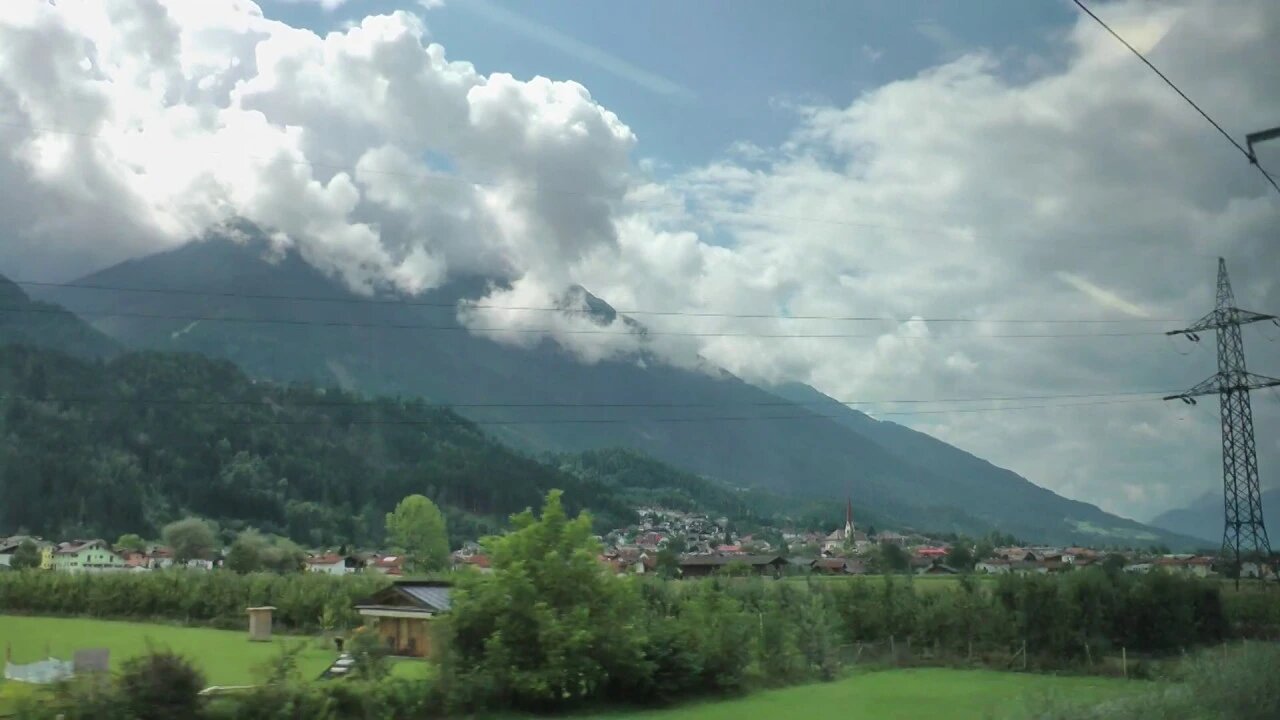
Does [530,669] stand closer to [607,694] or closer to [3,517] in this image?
[607,694]

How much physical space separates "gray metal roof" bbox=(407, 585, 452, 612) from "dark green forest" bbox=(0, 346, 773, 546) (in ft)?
126

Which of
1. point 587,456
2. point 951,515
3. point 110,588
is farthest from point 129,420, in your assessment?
point 951,515

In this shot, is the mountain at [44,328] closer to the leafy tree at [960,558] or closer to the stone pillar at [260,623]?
the stone pillar at [260,623]

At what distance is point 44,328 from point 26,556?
66.5 meters

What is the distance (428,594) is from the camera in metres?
38.9

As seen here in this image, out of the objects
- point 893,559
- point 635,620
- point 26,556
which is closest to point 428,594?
point 635,620

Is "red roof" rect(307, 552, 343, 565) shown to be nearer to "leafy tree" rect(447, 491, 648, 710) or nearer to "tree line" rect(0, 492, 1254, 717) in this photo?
"tree line" rect(0, 492, 1254, 717)

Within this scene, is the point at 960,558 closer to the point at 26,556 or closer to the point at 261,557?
the point at 261,557

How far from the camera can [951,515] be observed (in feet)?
445

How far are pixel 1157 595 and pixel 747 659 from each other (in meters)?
19.3

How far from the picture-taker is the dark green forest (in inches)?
3014

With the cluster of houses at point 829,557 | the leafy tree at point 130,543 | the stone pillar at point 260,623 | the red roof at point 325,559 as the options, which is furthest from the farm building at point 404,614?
the leafy tree at point 130,543

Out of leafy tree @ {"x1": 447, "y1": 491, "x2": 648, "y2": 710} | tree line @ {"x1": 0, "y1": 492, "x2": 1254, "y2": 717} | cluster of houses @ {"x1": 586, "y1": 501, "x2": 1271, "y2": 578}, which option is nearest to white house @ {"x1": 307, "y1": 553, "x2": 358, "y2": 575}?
cluster of houses @ {"x1": 586, "y1": 501, "x2": 1271, "y2": 578}

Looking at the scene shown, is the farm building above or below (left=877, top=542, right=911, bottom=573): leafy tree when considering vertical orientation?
below
